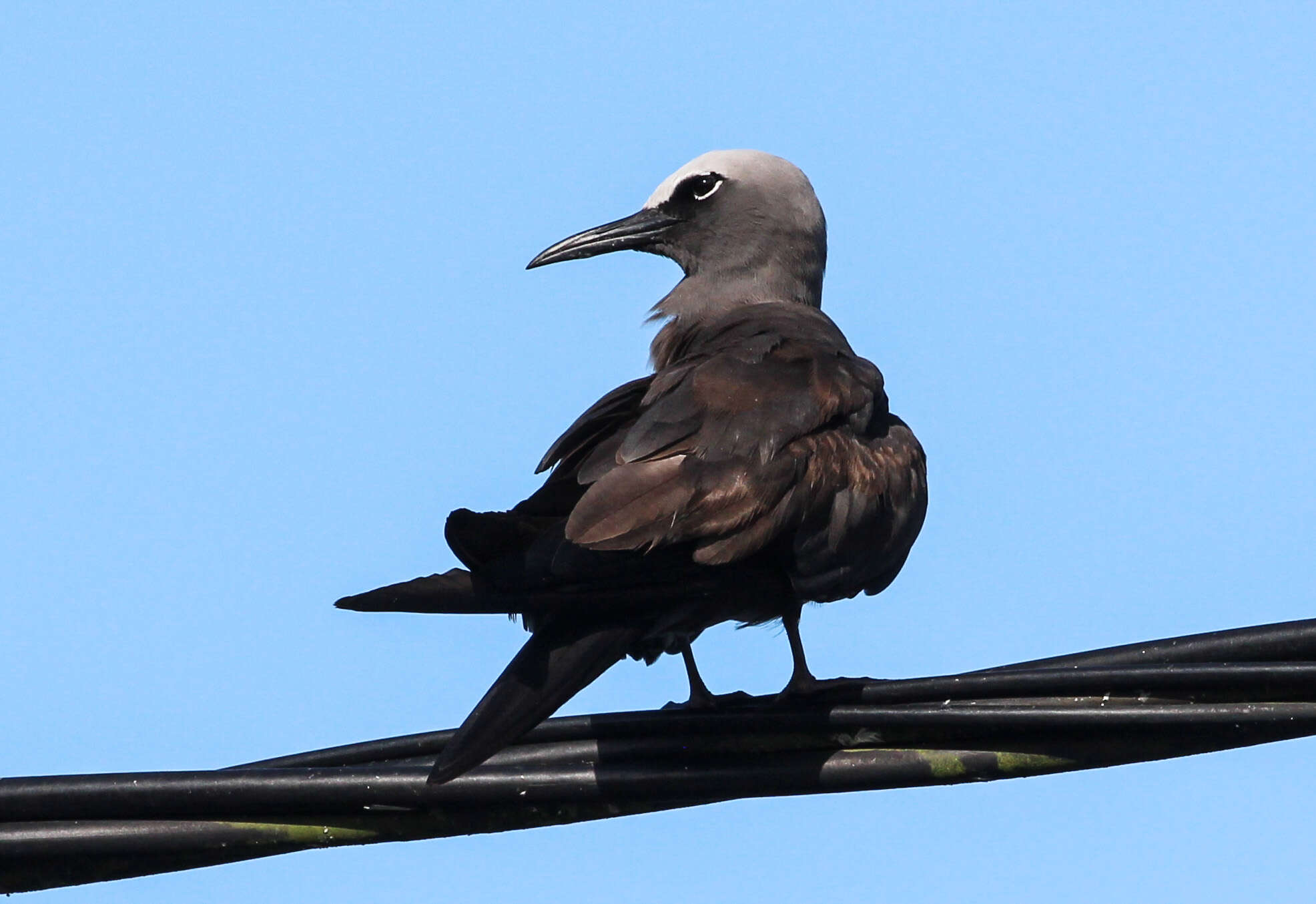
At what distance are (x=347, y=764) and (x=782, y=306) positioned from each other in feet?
10.3

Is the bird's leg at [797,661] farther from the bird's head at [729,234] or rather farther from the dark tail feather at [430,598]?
the bird's head at [729,234]

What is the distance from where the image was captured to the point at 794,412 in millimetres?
4961

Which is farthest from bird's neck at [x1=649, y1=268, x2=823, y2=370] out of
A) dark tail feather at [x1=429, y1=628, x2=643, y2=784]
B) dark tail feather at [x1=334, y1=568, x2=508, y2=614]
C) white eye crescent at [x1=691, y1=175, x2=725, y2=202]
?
dark tail feather at [x1=334, y1=568, x2=508, y2=614]

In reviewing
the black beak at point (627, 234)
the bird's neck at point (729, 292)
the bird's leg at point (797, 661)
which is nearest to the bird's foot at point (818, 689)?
the bird's leg at point (797, 661)

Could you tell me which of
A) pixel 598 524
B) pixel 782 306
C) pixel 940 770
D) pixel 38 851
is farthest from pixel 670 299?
pixel 38 851

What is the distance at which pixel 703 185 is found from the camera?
7.59 metres

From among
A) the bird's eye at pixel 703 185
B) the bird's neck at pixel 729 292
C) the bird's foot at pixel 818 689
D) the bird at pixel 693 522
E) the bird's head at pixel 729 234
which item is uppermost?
the bird's eye at pixel 703 185

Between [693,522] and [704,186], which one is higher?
[704,186]

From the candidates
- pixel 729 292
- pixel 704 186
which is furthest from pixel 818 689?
pixel 704 186

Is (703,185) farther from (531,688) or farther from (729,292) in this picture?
(531,688)

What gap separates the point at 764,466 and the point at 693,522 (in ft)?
1.19

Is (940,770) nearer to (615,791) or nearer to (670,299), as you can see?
(615,791)

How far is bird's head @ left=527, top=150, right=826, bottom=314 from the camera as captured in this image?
736cm

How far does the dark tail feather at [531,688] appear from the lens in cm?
368
